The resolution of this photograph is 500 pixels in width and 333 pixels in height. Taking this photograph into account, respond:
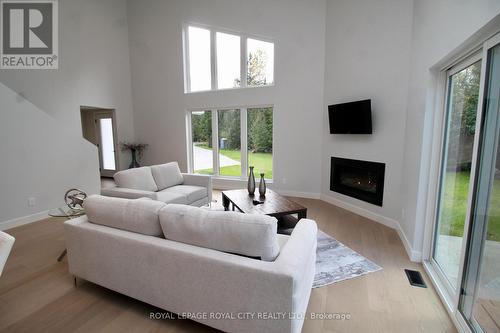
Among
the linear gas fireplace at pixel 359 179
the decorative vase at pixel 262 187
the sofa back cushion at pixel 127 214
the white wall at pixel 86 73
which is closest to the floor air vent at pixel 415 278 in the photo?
the linear gas fireplace at pixel 359 179

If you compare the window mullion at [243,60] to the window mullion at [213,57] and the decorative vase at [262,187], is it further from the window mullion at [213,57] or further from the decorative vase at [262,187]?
the decorative vase at [262,187]

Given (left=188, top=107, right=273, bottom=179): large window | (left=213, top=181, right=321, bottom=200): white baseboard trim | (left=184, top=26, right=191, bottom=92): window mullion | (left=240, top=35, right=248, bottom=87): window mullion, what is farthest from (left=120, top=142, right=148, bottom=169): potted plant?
(left=240, top=35, right=248, bottom=87): window mullion

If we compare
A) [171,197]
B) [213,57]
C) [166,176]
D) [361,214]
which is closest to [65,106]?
[166,176]

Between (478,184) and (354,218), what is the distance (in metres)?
2.41

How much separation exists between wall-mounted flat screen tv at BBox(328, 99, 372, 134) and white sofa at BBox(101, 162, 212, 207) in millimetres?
2594

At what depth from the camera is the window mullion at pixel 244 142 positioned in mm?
5711

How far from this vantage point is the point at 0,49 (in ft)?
14.3

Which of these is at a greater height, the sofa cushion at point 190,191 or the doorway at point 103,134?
the doorway at point 103,134

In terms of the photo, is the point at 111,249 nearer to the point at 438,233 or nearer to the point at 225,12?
the point at 438,233

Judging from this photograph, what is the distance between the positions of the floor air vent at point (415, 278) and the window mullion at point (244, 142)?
13.2ft

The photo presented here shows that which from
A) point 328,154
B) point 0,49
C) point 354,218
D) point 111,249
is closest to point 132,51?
point 0,49

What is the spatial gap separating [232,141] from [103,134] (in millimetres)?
4170

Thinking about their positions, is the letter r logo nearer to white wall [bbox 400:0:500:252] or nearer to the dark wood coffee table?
the dark wood coffee table

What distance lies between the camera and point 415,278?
2373mm
